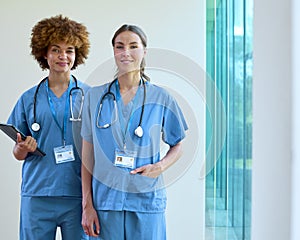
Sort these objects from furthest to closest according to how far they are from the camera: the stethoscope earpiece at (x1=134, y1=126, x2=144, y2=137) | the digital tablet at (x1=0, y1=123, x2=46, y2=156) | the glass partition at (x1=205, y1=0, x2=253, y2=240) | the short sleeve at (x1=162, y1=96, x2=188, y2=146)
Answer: the digital tablet at (x1=0, y1=123, x2=46, y2=156)
the short sleeve at (x1=162, y1=96, x2=188, y2=146)
the stethoscope earpiece at (x1=134, y1=126, x2=144, y2=137)
the glass partition at (x1=205, y1=0, x2=253, y2=240)

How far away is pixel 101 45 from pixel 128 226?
1.85m

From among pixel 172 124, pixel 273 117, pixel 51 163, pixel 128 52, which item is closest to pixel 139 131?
pixel 172 124

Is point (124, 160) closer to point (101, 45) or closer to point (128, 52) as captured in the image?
point (128, 52)

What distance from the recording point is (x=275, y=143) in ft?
2.32

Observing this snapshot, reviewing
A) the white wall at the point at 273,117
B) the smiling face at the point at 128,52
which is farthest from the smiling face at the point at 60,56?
the white wall at the point at 273,117

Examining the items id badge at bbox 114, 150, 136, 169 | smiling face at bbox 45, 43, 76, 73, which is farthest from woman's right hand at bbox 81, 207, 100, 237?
smiling face at bbox 45, 43, 76, 73

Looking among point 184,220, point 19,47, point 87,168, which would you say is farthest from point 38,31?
point 184,220

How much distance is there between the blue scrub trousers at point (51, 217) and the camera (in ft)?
7.63

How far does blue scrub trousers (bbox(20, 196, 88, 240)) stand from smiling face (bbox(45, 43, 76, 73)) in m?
0.61

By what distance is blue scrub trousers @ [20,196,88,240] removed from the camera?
2.33 m

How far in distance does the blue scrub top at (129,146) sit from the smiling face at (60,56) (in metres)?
0.35

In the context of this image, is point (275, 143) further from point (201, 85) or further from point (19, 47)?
point (19, 47)

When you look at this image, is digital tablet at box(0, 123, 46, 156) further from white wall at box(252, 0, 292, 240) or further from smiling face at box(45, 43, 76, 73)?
white wall at box(252, 0, 292, 240)
